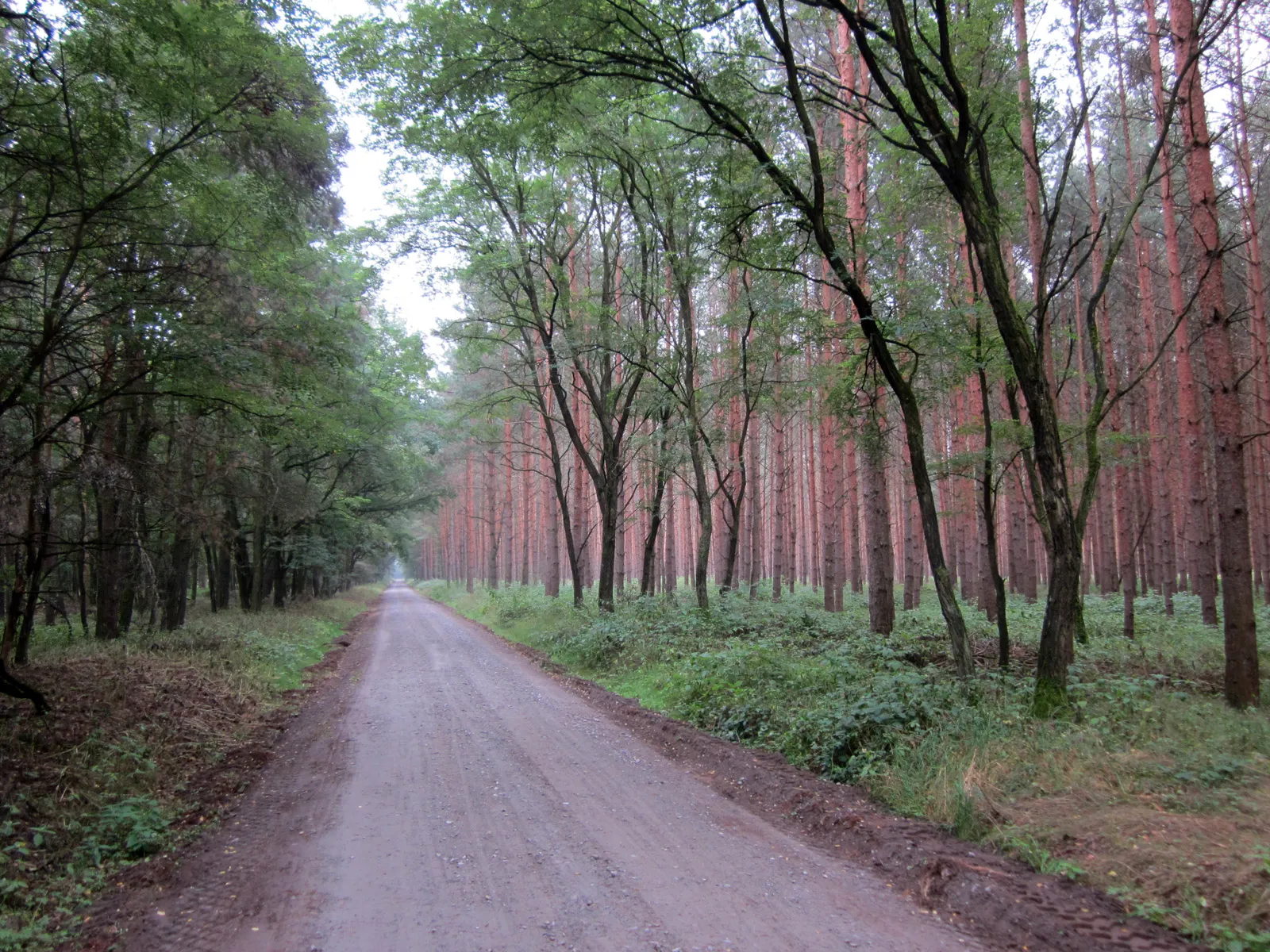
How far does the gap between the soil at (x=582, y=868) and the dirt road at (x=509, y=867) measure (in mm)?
16

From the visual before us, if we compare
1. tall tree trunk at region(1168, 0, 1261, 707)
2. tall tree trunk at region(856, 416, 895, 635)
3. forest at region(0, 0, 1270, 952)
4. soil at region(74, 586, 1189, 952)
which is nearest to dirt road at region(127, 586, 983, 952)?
soil at region(74, 586, 1189, 952)

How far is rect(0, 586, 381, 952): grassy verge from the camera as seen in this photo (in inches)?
162

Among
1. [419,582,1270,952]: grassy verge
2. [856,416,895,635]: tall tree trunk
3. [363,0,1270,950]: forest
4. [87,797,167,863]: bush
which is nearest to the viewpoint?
[419,582,1270,952]: grassy verge

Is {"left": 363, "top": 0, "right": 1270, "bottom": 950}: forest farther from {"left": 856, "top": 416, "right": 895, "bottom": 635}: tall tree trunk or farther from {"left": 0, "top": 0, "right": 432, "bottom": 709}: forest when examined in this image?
{"left": 0, "top": 0, "right": 432, "bottom": 709}: forest

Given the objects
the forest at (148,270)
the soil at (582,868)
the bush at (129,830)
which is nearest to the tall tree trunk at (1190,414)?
the soil at (582,868)

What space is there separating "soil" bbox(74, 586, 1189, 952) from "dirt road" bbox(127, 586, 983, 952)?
2cm

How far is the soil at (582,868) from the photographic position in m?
3.50

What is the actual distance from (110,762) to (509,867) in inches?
161

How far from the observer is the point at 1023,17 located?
33.6ft

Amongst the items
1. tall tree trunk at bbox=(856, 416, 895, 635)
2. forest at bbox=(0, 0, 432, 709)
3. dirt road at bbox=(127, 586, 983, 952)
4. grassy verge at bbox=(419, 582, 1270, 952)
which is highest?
forest at bbox=(0, 0, 432, 709)

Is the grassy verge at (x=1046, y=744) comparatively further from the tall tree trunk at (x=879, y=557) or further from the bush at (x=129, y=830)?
the bush at (x=129, y=830)

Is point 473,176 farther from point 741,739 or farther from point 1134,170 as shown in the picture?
point 1134,170

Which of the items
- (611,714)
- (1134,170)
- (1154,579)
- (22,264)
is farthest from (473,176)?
(1154,579)

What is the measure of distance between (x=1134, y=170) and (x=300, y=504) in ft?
69.1
